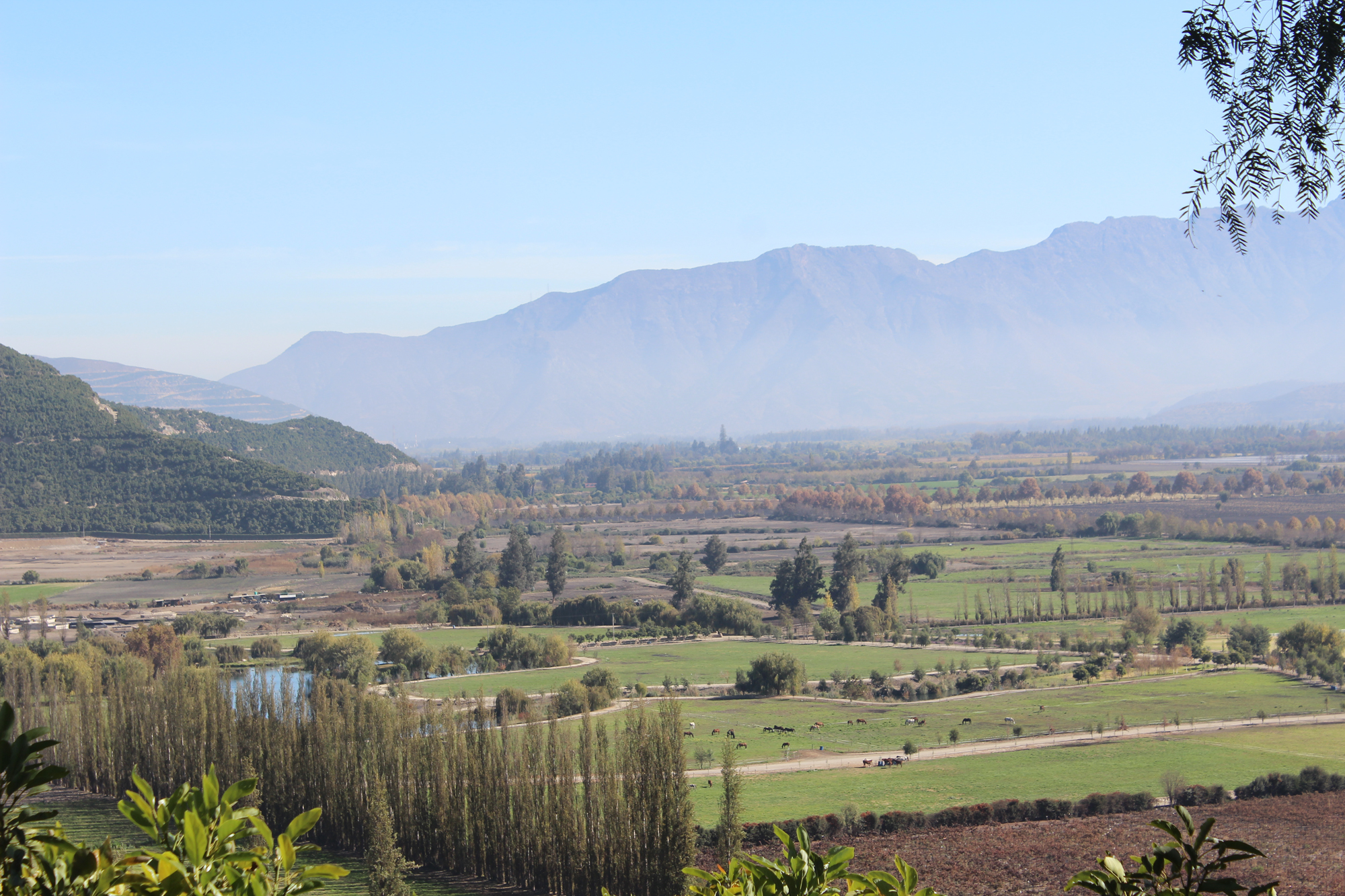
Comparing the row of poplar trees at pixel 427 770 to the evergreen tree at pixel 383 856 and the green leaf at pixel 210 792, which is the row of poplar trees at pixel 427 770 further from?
the green leaf at pixel 210 792

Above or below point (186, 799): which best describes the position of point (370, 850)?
below

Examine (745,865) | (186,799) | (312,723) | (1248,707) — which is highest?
(186,799)

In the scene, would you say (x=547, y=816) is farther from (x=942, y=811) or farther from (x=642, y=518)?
(x=642, y=518)

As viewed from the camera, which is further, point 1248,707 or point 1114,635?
point 1114,635

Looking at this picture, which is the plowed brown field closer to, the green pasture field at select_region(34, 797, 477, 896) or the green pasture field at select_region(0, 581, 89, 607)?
the green pasture field at select_region(34, 797, 477, 896)

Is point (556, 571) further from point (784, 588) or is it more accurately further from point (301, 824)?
point (301, 824)

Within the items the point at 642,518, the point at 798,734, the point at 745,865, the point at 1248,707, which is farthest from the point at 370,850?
the point at 642,518

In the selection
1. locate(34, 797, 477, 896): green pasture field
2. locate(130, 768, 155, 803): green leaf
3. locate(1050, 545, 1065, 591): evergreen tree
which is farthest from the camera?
locate(1050, 545, 1065, 591): evergreen tree

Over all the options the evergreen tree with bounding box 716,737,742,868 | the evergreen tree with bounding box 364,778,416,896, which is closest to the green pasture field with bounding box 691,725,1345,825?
the evergreen tree with bounding box 716,737,742,868
